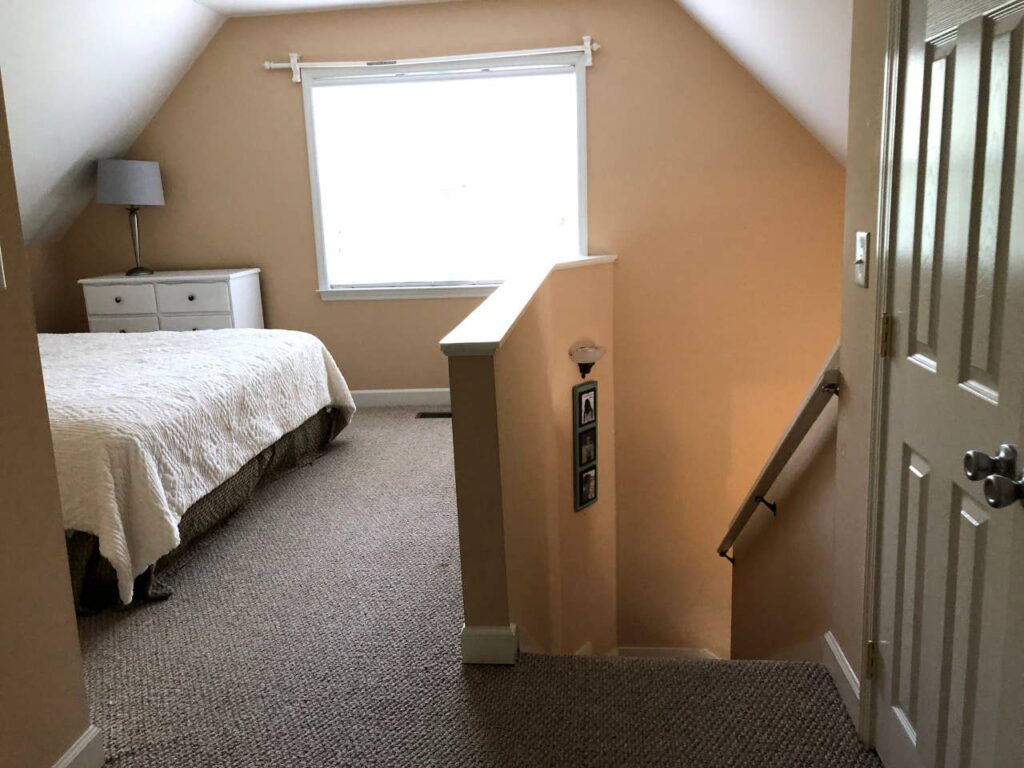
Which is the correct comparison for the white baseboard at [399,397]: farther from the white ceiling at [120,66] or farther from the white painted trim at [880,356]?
the white painted trim at [880,356]

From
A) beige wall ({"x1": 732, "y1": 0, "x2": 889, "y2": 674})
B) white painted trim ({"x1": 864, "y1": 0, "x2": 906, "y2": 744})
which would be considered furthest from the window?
Answer: white painted trim ({"x1": 864, "y1": 0, "x2": 906, "y2": 744})

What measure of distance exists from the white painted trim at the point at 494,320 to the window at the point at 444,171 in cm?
157

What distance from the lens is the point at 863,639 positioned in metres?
1.79

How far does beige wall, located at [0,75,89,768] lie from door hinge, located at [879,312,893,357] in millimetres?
1631

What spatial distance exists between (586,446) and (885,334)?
9.53 ft

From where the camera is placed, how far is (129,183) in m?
4.87

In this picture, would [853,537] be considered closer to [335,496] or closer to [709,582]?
[335,496]

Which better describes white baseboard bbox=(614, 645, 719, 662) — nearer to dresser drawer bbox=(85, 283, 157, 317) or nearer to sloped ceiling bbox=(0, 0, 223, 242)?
dresser drawer bbox=(85, 283, 157, 317)

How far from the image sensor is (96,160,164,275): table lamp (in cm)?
484

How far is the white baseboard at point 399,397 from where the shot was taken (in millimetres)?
5281

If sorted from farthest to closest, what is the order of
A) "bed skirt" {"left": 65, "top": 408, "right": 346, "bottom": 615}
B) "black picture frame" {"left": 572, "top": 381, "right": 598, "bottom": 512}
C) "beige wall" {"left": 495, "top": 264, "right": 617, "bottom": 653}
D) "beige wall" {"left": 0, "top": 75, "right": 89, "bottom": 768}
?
1. "black picture frame" {"left": 572, "top": 381, "right": 598, "bottom": 512}
2. "bed skirt" {"left": 65, "top": 408, "right": 346, "bottom": 615}
3. "beige wall" {"left": 495, "top": 264, "right": 617, "bottom": 653}
4. "beige wall" {"left": 0, "top": 75, "right": 89, "bottom": 768}

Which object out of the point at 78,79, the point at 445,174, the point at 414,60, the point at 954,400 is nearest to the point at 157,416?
the point at 954,400

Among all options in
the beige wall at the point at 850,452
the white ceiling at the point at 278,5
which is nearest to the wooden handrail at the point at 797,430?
the beige wall at the point at 850,452

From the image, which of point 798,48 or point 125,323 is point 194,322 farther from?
point 798,48
